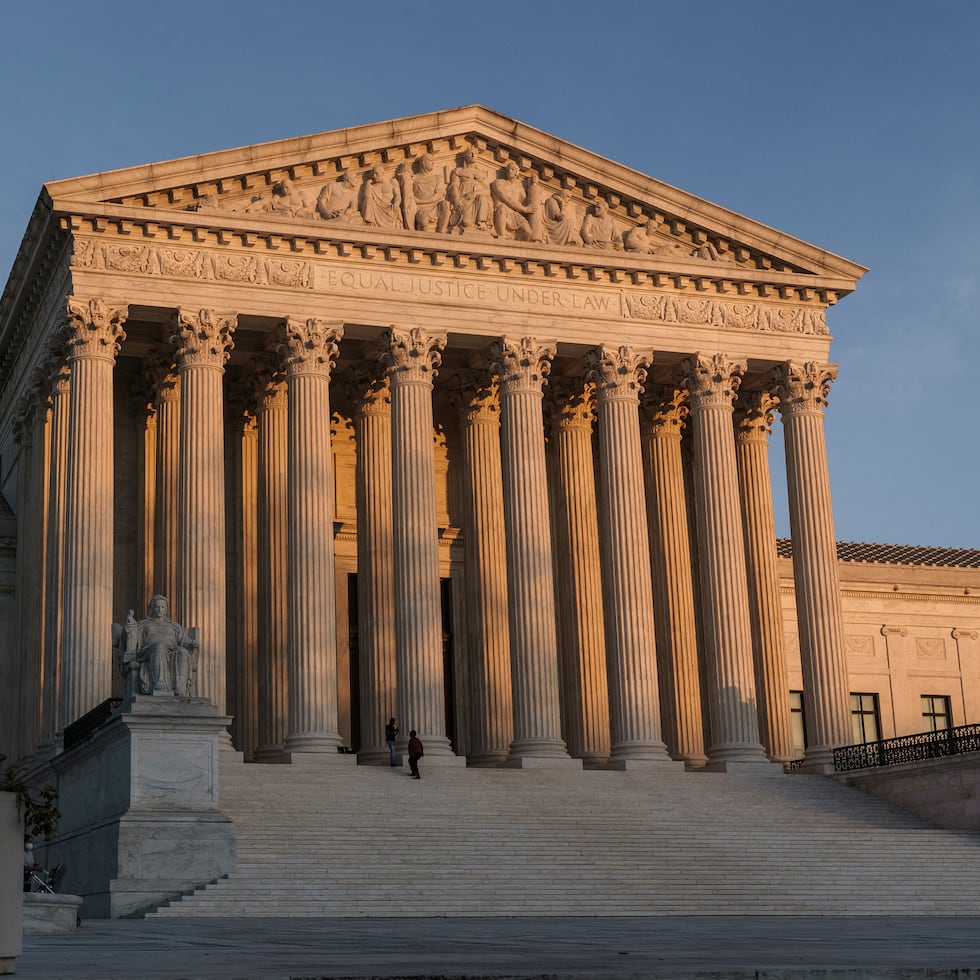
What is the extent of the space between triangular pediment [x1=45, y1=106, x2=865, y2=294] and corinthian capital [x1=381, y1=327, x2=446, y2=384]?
253 cm

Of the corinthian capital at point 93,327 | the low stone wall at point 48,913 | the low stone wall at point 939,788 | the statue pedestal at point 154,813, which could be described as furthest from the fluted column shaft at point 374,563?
the low stone wall at point 48,913

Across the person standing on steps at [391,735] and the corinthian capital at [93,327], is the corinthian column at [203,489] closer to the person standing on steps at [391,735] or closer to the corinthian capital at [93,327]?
the corinthian capital at [93,327]

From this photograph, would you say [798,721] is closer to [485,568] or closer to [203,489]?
[485,568]

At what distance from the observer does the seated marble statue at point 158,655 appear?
32188 mm

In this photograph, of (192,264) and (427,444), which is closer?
(192,264)

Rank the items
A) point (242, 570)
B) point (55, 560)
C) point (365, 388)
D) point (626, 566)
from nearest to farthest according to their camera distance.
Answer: point (55, 560)
point (626, 566)
point (242, 570)
point (365, 388)

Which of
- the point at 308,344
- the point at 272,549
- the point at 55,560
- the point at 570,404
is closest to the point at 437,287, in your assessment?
the point at 308,344

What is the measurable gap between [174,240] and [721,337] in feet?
51.8

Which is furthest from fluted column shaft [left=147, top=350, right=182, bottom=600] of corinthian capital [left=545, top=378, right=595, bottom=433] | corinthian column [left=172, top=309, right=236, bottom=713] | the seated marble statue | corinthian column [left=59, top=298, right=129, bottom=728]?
corinthian capital [left=545, top=378, right=595, bottom=433]

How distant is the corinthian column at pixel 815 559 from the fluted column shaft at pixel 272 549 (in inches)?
571

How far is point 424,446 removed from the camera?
4438cm

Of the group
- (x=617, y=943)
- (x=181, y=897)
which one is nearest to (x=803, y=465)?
(x=181, y=897)

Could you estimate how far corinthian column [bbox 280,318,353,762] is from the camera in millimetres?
41594

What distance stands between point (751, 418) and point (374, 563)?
511 inches
